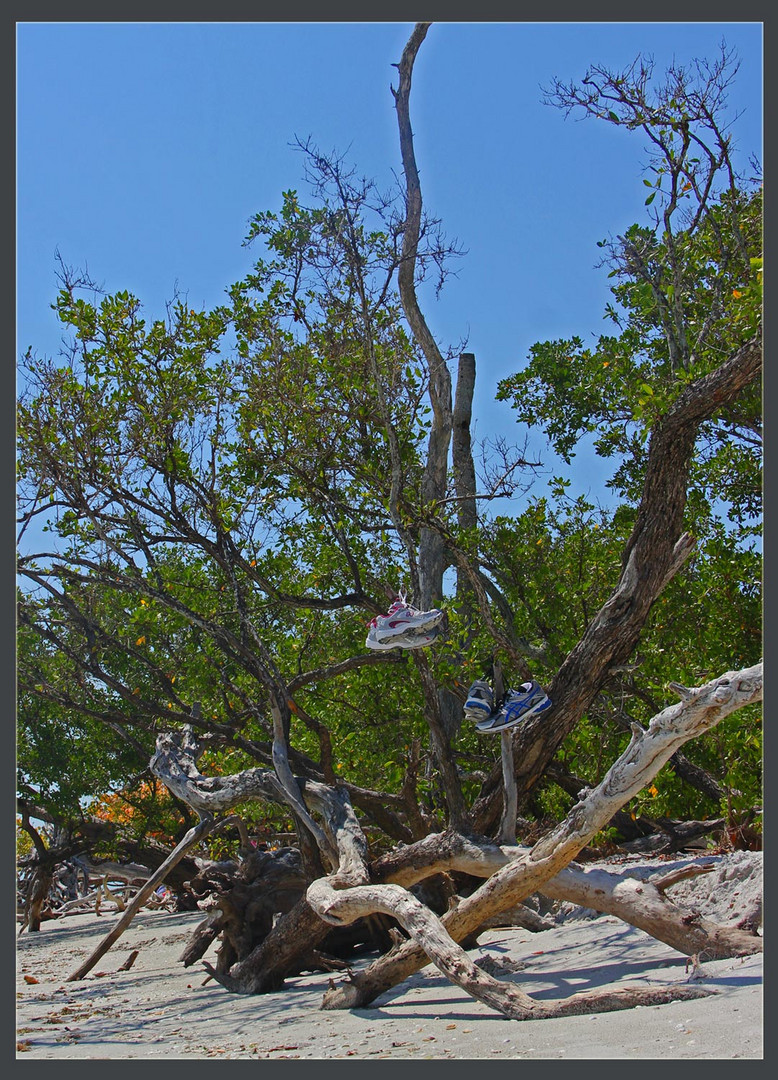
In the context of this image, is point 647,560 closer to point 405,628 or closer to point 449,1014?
point 405,628

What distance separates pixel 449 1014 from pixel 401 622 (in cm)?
246

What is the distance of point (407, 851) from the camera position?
7.66 meters

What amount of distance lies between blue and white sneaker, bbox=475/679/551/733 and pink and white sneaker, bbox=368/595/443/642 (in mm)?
758

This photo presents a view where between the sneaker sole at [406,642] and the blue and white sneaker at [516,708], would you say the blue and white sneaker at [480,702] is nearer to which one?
the blue and white sneaker at [516,708]

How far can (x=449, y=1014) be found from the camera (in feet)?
19.1

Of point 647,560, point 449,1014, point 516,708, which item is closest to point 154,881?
point 449,1014

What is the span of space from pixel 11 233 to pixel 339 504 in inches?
174

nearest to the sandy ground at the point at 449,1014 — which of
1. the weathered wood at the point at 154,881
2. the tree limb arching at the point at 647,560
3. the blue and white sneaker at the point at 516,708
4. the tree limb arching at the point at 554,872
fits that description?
the tree limb arching at the point at 554,872

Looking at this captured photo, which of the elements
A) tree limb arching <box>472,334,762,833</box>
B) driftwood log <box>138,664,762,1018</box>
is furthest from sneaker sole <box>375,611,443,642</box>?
driftwood log <box>138,664,762,1018</box>

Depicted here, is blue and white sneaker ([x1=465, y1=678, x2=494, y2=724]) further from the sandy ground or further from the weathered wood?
the weathered wood

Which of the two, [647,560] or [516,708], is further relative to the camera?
[647,560]

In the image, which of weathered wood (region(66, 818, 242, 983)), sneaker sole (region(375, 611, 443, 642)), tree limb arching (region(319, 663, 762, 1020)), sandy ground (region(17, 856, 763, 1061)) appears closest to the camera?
sandy ground (region(17, 856, 763, 1061))

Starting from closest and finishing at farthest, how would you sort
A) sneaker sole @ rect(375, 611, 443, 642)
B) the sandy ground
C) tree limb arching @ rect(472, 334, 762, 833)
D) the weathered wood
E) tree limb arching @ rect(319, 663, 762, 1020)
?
the sandy ground, tree limb arching @ rect(319, 663, 762, 1020), sneaker sole @ rect(375, 611, 443, 642), tree limb arching @ rect(472, 334, 762, 833), the weathered wood

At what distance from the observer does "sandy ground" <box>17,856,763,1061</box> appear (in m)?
4.52
